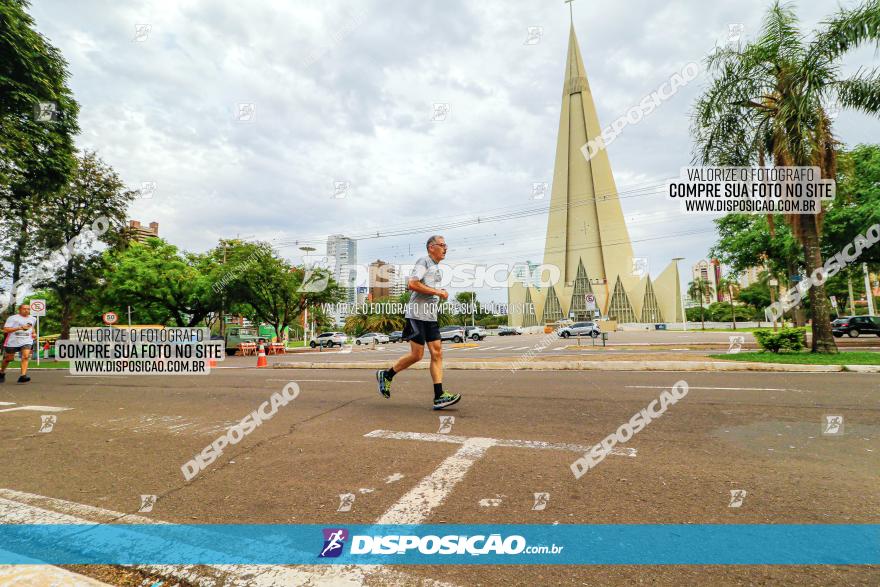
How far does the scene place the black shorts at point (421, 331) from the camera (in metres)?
5.16

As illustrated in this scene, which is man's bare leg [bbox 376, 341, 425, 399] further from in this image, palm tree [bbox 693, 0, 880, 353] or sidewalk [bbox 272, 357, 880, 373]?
palm tree [bbox 693, 0, 880, 353]

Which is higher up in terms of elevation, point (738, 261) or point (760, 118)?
point (760, 118)

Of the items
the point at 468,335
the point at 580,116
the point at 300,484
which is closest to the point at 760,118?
the point at 300,484

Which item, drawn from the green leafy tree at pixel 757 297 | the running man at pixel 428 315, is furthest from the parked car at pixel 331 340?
the green leafy tree at pixel 757 297

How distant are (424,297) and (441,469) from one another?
2.53m

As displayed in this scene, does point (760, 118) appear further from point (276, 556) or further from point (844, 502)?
point (276, 556)

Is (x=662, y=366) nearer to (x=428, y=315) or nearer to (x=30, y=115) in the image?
(x=428, y=315)

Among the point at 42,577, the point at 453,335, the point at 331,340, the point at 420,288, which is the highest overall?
the point at 420,288

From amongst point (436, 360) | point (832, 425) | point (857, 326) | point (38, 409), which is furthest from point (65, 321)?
point (857, 326)

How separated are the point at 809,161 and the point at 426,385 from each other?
39.7ft

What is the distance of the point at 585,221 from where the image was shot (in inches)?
3354

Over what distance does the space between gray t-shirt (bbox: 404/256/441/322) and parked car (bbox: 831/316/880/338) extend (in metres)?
32.9

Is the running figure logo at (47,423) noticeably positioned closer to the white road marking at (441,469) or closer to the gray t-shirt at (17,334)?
the white road marking at (441,469)

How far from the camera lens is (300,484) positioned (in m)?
2.79
